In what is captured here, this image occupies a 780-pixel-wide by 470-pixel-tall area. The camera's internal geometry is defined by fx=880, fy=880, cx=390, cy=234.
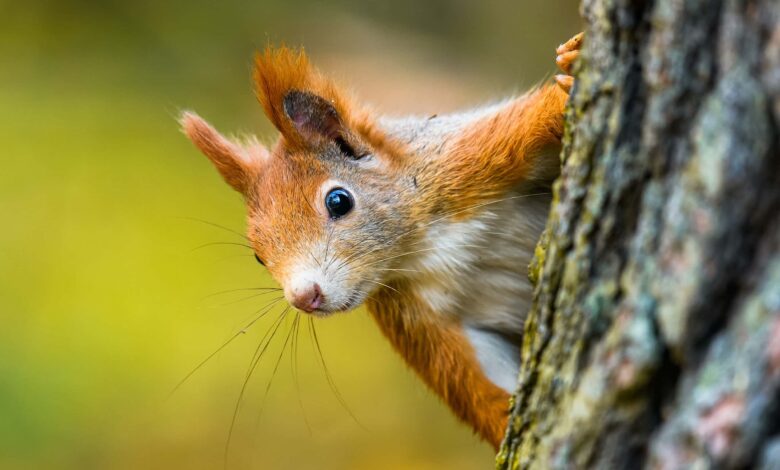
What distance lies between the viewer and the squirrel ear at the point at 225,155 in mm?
2262

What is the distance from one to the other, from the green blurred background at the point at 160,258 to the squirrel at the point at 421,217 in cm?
177

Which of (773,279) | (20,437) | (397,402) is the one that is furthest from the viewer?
(397,402)

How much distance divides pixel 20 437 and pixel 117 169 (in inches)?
52.0

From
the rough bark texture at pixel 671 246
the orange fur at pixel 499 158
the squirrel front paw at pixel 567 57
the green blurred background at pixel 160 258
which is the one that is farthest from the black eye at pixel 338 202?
the green blurred background at pixel 160 258

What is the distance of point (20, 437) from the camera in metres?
3.93

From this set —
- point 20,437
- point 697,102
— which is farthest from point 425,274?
point 20,437

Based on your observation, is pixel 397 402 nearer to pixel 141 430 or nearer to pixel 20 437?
pixel 141 430

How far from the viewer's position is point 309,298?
74.5 inches

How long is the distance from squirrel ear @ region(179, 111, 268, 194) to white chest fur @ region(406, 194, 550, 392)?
0.51 meters

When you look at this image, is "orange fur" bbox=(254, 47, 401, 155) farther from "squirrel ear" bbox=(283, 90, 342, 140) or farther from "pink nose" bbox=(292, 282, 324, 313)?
"pink nose" bbox=(292, 282, 324, 313)

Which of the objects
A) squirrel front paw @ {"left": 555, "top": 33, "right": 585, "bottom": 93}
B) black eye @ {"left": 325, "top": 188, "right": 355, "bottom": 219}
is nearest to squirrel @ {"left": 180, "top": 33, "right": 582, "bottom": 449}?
black eye @ {"left": 325, "top": 188, "right": 355, "bottom": 219}

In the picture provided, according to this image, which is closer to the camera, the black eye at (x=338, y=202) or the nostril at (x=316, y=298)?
the nostril at (x=316, y=298)

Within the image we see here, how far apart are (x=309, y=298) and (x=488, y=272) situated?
0.47 meters

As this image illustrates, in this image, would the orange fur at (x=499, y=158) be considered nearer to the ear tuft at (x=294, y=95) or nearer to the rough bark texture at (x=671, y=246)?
the ear tuft at (x=294, y=95)
